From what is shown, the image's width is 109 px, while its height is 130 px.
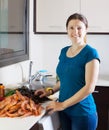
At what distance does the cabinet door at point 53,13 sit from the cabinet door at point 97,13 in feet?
0.35

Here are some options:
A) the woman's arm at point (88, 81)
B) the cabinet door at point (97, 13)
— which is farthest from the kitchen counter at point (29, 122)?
the cabinet door at point (97, 13)

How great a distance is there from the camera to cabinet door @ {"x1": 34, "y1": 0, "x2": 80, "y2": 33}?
328 centimetres

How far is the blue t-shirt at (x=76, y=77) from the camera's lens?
6.30ft

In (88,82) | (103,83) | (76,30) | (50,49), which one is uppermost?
(76,30)

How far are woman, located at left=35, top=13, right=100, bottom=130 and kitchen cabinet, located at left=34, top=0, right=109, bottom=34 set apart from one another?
1.24m

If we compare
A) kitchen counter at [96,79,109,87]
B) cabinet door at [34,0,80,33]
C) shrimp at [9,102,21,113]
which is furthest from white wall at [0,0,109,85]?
shrimp at [9,102,21,113]

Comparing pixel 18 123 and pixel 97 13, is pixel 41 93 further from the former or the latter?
pixel 97 13

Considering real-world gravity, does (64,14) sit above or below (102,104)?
above

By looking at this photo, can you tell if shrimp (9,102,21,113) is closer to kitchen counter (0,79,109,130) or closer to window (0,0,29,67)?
kitchen counter (0,79,109,130)

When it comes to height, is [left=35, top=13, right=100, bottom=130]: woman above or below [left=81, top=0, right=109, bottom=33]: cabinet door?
below

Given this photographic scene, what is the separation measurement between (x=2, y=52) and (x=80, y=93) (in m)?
1.00

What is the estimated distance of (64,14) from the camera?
3.30 metres

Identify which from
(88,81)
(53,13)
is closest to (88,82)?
(88,81)

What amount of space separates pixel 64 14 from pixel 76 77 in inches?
59.8
